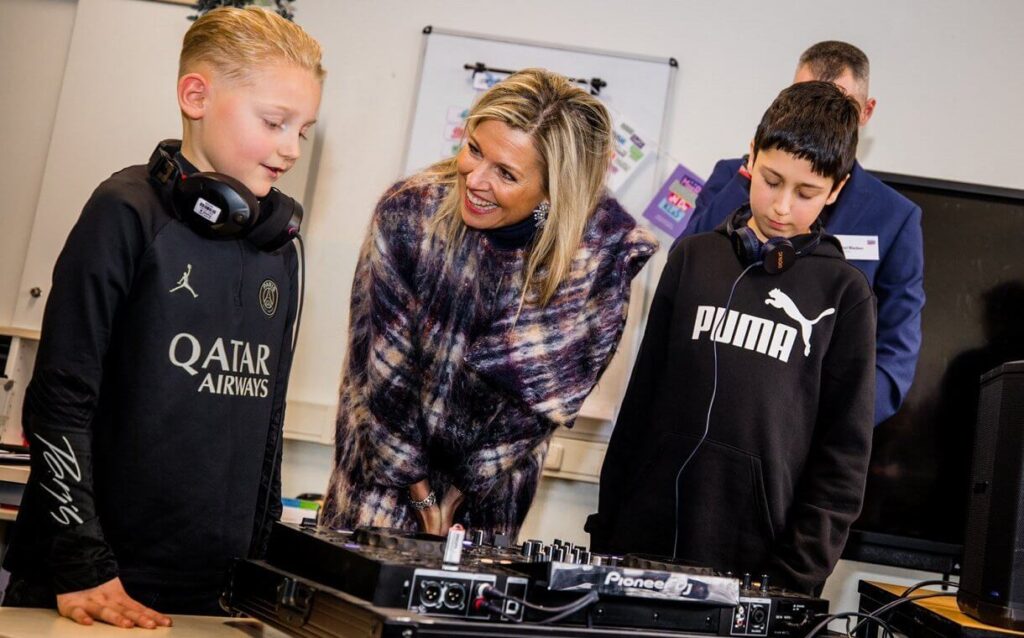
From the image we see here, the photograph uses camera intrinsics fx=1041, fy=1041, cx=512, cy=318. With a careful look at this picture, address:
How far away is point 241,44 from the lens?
65.5 inches

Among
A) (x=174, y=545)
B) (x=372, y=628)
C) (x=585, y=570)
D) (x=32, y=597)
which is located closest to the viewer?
(x=372, y=628)

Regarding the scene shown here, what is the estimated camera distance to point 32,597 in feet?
4.52

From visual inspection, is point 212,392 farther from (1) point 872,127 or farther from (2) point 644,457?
(1) point 872,127

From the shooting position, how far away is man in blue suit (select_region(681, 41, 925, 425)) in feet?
8.82

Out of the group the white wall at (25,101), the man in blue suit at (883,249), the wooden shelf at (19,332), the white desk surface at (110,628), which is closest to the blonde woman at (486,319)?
the white desk surface at (110,628)

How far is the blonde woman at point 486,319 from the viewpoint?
197 centimetres

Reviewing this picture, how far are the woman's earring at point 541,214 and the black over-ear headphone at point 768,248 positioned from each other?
15.2 inches

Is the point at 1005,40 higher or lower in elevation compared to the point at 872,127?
higher

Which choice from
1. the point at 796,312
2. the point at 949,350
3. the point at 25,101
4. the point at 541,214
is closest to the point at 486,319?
the point at 541,214

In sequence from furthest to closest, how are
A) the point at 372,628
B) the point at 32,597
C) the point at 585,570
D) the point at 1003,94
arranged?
the point at 1003,94
the point at 32,597
the point at 585,570
the point at 372,628

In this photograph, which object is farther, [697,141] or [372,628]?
[697,141]

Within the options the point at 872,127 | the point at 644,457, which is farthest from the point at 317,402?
the point at 872,127

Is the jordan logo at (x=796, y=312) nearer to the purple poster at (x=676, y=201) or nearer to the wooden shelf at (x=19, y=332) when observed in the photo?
the purple poster at (x=676, y=201)

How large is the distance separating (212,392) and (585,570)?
63 cm
